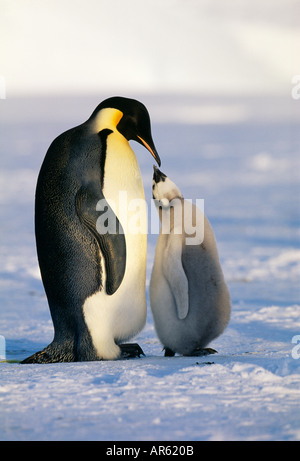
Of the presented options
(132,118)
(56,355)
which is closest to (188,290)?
(56,355)

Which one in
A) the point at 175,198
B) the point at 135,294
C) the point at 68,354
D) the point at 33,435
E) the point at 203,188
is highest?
the point at 203,188

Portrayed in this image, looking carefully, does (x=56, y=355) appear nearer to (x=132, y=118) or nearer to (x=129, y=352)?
(x=129, y=352)

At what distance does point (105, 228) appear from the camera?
9.10 feet

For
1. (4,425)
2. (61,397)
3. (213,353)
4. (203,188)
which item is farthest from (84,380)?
(203,188)

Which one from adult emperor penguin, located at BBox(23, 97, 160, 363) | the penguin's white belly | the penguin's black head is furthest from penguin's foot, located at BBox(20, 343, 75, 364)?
the penguin's black head

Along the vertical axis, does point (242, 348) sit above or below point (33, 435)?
above

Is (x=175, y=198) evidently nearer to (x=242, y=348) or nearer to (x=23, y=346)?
(x=242, y=348)

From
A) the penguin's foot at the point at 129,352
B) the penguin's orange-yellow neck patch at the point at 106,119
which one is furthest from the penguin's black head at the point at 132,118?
the penguin's foot at the point at 129,352

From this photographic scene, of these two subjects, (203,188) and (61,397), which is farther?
(203,188)

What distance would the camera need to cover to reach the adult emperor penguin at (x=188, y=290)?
2807mm

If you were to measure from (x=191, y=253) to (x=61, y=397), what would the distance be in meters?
0.85

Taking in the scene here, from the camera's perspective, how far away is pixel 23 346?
3.38 meters

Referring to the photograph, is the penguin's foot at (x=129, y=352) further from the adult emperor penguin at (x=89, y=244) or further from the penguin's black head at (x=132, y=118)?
the penguin's black head at (x=132, y=118)

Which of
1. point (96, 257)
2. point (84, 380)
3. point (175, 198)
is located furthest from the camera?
point (175, 198)
